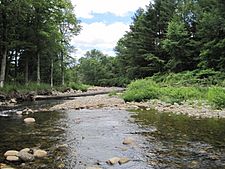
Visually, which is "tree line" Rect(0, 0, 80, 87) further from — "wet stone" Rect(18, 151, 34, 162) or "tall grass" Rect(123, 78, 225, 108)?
Result: "wet stone" Rect(18, 151, 34, 162)

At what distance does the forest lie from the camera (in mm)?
32125

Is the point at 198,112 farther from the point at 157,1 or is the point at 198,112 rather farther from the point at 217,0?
the point at 157,1

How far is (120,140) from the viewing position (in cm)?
1003

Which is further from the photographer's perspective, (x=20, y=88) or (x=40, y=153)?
(x=20, y=88)

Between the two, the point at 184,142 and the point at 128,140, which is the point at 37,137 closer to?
the point at 128,140

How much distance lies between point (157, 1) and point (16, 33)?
Result: 26370 millimetres

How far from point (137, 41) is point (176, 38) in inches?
455

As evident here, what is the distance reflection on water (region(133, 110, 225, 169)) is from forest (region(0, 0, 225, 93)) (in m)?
15.8

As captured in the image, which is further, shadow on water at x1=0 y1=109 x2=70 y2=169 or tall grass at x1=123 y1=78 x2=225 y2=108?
tall grass at x1=123 y1=78 x2=225 y2=108

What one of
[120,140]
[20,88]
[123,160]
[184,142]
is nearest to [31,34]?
[20,88]

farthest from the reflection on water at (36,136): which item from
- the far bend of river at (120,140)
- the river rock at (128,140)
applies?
the river rock at (128,140)

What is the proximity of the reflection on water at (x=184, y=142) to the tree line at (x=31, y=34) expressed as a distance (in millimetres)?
19023

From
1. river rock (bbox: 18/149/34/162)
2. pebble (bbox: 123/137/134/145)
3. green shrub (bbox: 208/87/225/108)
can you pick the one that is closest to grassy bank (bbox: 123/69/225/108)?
green shrub (bbox: 208/87/225/108)

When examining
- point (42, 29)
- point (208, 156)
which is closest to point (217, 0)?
point (42, 29)
